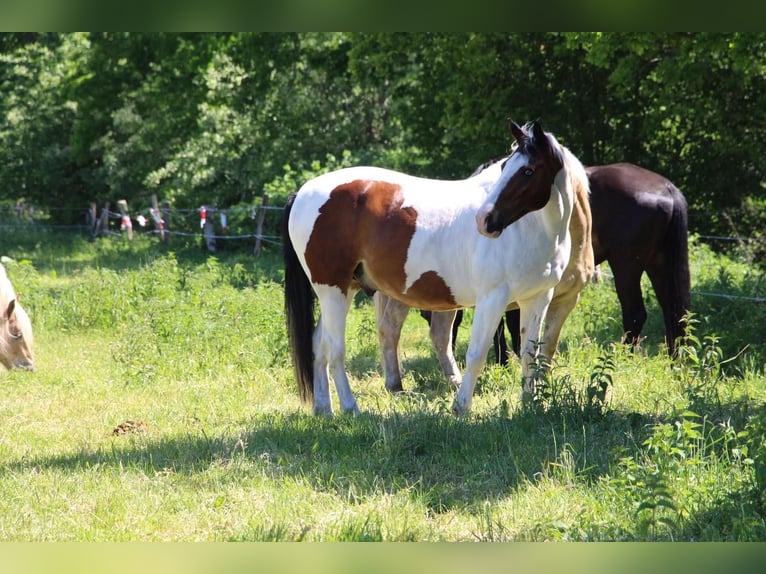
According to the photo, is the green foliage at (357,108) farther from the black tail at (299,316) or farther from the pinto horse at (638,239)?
the black tail at (299,316)

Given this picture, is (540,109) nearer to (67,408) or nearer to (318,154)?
(318,154)

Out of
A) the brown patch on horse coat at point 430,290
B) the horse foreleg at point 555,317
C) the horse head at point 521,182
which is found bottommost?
the horse foreleg at point 555,317

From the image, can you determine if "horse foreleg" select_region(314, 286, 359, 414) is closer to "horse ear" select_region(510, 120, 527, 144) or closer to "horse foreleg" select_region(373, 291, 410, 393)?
"horse foreleg" select_region(373, 291, 410, 393)

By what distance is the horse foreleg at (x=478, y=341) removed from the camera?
6102mm

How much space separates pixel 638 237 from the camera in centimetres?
813

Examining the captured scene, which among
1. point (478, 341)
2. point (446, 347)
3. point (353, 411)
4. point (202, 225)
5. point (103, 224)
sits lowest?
point (103, 224)

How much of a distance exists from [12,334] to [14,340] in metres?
0.09

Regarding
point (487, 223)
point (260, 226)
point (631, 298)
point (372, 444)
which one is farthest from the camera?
point (260, 226)

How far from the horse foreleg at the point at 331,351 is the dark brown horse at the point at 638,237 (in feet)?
6.43

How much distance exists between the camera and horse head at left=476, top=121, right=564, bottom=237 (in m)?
5.55

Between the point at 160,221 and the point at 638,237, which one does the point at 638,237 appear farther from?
the point at 160,221

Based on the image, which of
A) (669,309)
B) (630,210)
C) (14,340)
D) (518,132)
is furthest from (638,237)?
(14,340)

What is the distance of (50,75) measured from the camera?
29.6 m

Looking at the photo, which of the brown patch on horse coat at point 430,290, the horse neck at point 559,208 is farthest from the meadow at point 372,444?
the horse neck at point 559,208
